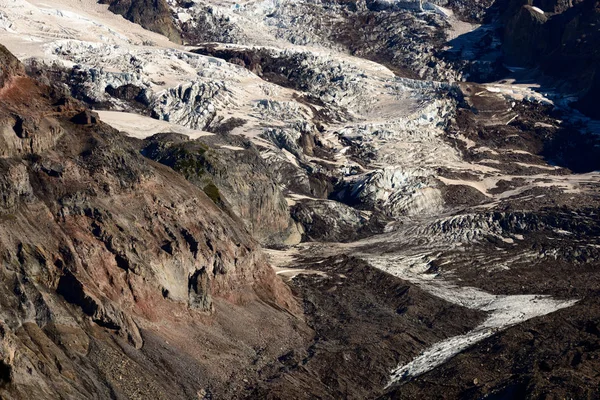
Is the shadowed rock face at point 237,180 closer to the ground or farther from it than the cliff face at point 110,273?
closer to the ground

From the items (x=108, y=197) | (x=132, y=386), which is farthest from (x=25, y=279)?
A: (x=108, y=197)

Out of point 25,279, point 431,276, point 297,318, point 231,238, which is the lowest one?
point 431,276

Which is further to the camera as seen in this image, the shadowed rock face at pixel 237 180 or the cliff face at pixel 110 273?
the shadowed rock face at pixel 237 180

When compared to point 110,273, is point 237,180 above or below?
below

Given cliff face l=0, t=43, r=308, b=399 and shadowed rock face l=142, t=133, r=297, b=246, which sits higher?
cliff face l=0, t=43, r=308, b=399

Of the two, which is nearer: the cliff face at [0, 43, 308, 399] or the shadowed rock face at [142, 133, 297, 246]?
the cliff face at [0, 43, 308, 399]

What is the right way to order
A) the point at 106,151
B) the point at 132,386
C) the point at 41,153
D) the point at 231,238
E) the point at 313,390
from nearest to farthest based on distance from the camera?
the point at 132,386 < the point at 313,390 < the point at 41,153 < the point at 106,151 < the point at 231,238

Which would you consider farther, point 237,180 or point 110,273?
point 237,180

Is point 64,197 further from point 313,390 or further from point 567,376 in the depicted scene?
point 567,376
